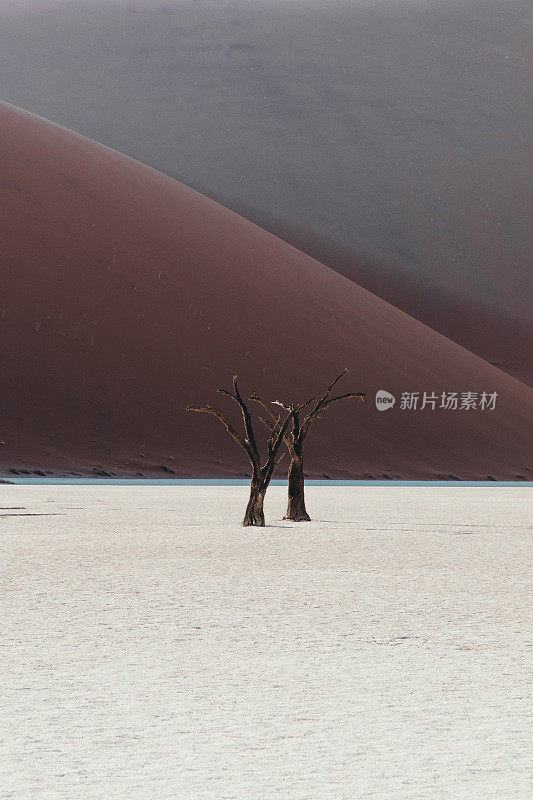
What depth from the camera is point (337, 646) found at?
7.21 m

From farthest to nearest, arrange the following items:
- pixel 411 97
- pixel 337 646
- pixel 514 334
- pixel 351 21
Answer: pixel 351 21
pixel 411 97
pixel 514 334
pixel 337 646

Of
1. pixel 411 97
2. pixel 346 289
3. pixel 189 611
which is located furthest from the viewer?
pixel 411 97

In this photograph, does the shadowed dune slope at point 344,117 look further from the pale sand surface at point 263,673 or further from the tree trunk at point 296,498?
the pale sand surface at point 263,673

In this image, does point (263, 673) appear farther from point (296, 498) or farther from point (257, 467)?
point (296, 498)

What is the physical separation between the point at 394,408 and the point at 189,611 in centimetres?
5003

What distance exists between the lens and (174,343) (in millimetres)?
55375

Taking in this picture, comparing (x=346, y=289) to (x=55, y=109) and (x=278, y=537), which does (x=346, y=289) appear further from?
(x=278, y=537)

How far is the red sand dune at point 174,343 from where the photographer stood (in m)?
50.6

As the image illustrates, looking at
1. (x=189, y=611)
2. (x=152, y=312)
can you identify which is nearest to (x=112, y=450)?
(x=152, y=312)

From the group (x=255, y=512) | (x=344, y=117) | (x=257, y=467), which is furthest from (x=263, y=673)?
(x=344, y=117)

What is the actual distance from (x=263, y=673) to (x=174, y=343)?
162ft

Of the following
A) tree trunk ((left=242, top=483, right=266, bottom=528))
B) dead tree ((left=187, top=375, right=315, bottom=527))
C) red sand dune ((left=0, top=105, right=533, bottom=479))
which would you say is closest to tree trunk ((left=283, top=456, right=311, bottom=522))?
dead tree ((left=187, top=375, right=315, bottom=527))

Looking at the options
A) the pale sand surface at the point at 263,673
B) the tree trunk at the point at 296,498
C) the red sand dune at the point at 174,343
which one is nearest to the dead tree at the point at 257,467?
the tree trunk at the point at 296,498

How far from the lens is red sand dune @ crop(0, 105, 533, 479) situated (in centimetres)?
5056
